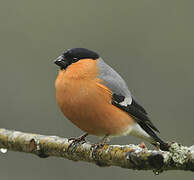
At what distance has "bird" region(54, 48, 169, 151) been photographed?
13.8 feet

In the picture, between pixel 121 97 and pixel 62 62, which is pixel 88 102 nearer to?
pixel 121 97

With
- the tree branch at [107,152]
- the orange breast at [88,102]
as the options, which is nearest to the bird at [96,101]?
the orange breast at [88,102]

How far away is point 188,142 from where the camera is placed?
691 cm

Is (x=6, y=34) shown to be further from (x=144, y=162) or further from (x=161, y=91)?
(x=144, y=162)

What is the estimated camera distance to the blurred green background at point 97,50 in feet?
22.3

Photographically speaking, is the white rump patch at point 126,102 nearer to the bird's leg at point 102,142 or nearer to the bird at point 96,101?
the bird at point 96,101

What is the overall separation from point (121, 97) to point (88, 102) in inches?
17.3

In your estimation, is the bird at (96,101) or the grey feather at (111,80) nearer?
the bird at (96,101)

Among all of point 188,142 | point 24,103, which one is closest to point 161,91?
point 188,142

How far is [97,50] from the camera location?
782 cm

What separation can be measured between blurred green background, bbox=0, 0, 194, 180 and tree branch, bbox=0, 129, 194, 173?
2.17 metres

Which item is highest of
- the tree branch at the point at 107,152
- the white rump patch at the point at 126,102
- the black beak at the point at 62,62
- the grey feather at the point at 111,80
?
the black beak at the point at 62,62

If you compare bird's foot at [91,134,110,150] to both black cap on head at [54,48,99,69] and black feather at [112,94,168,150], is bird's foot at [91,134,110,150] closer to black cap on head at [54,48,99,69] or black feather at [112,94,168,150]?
black feather at [112,94,168,150]

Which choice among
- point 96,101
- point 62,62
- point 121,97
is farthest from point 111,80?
point 62,62
